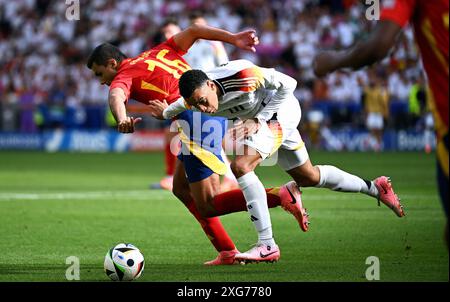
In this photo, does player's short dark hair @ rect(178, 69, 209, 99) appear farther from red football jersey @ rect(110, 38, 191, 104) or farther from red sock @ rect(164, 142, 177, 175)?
red sock @ rect(164, 142, 177, 175)

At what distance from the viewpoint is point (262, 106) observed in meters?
7.93

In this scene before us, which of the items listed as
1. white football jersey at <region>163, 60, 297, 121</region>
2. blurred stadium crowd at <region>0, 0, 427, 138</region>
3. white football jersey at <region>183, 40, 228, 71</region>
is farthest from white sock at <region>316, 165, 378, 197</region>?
blurred stadium crowd at <region>0, 0, 427, 138</region>

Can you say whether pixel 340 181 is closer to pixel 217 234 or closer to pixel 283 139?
pixel 283 139

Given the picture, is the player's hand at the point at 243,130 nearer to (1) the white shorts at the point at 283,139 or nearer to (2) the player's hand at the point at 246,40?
(1) the white shorts at the point at 283,139

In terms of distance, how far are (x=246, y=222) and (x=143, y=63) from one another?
3524 mm

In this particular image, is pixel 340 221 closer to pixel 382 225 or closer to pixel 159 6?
pixel 382 225

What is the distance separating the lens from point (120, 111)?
298 inches

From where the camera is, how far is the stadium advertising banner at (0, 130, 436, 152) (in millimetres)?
27328

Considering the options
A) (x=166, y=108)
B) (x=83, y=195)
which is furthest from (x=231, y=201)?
(x=83, y=195)

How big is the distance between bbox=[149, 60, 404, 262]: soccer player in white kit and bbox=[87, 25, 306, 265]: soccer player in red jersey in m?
0.24

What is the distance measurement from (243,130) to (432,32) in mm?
2760

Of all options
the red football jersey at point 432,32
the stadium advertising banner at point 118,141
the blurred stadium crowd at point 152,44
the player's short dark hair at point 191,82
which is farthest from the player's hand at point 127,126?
the stadium advertising banner at point 118,141

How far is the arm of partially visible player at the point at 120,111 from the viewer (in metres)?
7.31
